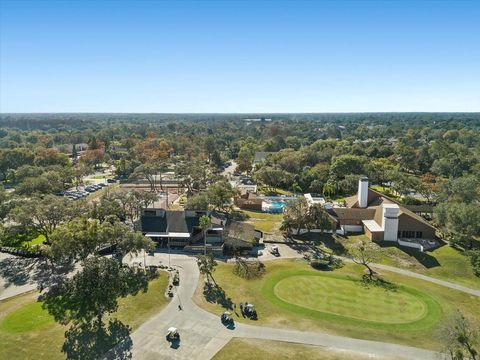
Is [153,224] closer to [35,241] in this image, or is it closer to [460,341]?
[35,241]

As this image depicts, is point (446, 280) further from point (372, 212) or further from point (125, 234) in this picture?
point (125, 234)

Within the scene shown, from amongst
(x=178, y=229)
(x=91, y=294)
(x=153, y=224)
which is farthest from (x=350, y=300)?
(x=153, y=224)

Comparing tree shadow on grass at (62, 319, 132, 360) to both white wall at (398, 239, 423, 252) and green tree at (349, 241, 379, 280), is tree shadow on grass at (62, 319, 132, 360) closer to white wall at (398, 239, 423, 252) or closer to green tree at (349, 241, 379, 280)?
green tree at (349, 241, 379, 280)

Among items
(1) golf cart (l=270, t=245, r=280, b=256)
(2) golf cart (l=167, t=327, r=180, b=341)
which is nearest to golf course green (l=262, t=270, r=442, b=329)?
(1) golf cart (l=270, t=245, r=280, b=256)

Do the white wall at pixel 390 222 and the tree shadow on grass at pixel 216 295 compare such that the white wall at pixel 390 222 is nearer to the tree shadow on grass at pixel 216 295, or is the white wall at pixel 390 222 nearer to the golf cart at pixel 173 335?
the tree shadow on grass at pixel 216 295

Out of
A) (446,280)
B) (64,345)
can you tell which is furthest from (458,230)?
(64,345)
